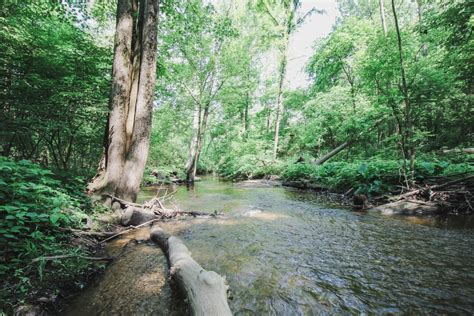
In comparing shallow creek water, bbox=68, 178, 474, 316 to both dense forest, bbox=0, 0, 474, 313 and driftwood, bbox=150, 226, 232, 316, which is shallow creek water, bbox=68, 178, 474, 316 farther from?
dense forest, bbox=0, 0, 474, 313

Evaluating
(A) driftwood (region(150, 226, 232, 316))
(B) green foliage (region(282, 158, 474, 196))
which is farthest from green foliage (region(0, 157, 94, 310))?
(B) green foliage (region(282, 158, 474, 196))

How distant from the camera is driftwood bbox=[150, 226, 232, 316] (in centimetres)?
162

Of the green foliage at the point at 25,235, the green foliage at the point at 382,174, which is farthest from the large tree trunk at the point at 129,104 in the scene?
the green foliage at the point at 382,174

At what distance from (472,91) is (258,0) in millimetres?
12185

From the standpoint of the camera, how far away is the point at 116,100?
Result: 192 inches

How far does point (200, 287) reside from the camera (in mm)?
1857

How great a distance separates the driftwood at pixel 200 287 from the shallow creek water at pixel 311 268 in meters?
0.23

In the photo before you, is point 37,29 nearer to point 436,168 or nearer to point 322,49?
point 436,168

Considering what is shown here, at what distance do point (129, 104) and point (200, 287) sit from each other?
15.2 ft

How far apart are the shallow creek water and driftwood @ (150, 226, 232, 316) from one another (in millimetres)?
233

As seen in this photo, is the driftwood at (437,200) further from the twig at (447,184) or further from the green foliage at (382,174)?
the green foliage at (382,174)

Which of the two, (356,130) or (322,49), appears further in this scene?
(322,49)

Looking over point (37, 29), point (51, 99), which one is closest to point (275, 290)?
point (51, 99)

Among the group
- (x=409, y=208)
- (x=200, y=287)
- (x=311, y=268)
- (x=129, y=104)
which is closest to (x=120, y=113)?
(x=129, y=104)
